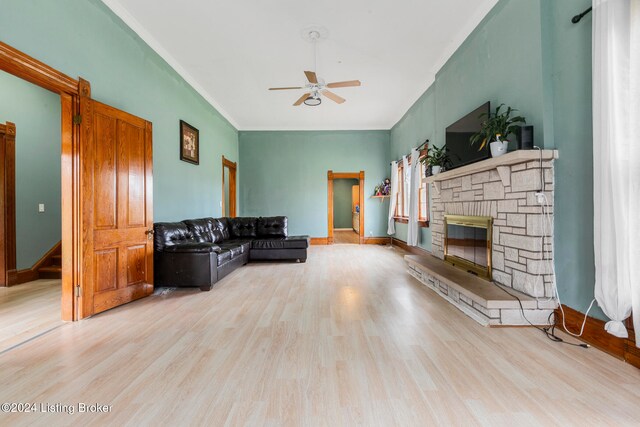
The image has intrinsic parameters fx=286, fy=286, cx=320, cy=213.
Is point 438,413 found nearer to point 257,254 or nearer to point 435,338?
point 435,338

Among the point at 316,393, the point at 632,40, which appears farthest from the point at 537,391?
the point at 632,40

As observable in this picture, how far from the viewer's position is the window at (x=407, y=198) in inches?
227

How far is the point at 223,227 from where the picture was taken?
590cm

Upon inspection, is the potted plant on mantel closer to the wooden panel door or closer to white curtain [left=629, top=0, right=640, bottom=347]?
white curtain [left=629, top=0, right=640, bottom=347]

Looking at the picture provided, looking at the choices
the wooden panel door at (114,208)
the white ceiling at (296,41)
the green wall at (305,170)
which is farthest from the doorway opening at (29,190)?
the green wall at (305,170)

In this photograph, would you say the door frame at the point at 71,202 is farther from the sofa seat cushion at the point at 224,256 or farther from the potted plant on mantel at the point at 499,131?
the potted plant on mantel at the point at 499,131

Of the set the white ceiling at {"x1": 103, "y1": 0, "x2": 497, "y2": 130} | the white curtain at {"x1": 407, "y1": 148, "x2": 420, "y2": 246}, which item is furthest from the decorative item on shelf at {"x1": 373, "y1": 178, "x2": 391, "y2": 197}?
the white ceiling at {"x1": 103, "y1": 0, "x2": 497, "y2": 130}

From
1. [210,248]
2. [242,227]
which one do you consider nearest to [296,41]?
[210,248]

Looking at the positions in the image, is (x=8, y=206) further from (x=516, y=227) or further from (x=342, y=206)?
(x=342, y=206)

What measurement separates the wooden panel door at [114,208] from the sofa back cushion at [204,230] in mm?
1096

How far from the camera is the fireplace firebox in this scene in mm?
3148

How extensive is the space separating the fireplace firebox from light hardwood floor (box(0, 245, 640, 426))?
684 millimetres

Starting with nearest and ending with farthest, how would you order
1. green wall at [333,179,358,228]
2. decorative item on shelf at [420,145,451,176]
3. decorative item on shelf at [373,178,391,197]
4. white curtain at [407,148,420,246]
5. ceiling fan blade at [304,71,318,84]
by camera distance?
ceiling fan blade at [304,71,318,84]
decorative item on shelf at [420,145,451,176]
white curtain at [407,148,420,246]
decorative item on shelf at [373,178,391,197]
green wall at [333,179,358,228]

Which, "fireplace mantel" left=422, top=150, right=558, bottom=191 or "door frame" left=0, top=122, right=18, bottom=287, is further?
"door frame" left=0, top=122, right=18, bottom=287
